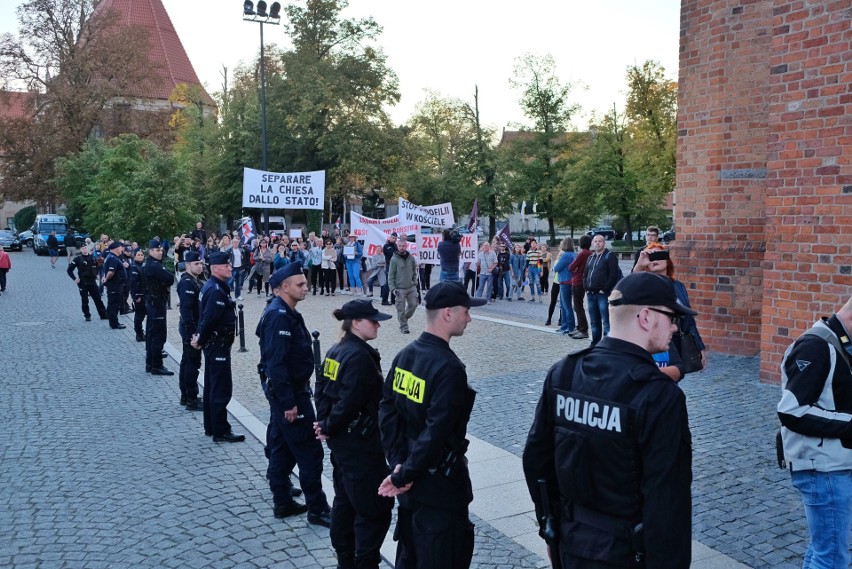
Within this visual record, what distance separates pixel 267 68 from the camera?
50.9 meters

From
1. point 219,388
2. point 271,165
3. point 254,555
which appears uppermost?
point 271,165

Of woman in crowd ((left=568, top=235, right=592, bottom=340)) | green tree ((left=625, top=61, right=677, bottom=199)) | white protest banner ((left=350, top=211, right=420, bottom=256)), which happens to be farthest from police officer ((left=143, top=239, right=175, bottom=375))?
green tree ((left=625, top=61, right=677, bottom=199))

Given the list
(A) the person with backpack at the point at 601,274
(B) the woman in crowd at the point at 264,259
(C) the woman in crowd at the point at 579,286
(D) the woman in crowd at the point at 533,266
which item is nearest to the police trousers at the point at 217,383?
(A) the person with backpack at the point at 601,274

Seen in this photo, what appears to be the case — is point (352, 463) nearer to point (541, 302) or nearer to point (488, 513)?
point (488, 513)

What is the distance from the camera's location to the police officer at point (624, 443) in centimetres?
242

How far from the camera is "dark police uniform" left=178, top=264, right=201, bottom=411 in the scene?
28.6 ft

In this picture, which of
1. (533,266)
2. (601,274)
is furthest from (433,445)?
(533,266)

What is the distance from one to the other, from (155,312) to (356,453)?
7584 mm

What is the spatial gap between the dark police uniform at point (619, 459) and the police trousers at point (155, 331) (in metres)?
9.31

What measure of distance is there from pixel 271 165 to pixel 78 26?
63.4 ft

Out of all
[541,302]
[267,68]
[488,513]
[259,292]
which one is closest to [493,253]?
[541,302]

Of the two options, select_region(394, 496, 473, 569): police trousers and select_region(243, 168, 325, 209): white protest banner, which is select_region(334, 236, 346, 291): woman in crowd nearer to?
select_region(243, 168, 325, 209): white protest banner

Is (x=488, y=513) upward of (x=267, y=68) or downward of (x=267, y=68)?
downward

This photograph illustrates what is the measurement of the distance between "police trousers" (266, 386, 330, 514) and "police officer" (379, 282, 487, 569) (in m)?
1.86
